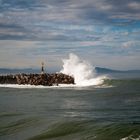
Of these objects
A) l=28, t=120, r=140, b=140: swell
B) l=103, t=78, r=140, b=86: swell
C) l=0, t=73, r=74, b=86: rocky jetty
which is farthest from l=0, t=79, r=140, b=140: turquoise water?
l=0, t=73, r=74, b=86: rocky jetty

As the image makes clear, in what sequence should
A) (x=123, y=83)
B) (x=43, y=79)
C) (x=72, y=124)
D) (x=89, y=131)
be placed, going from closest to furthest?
(x=89, y=131)
(x=72, y=124)
(x=123, y=83)
(x=43, y=79)

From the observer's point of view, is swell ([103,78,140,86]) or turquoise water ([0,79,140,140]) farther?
swell ([103,78,140,86])

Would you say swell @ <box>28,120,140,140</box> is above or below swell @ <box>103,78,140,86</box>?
above

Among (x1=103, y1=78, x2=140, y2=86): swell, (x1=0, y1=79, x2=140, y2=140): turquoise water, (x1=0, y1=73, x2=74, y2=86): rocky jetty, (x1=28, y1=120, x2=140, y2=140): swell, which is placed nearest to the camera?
(x1=28, y1=120, x2=140, y2=140): swell

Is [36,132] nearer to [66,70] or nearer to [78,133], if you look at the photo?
[78,133]

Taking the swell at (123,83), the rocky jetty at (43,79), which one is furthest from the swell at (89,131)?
the rocky jetty at (43,79)

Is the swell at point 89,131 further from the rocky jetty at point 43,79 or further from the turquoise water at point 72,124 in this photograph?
the rocky jetty at point 43,79

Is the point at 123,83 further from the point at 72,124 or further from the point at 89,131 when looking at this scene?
the point at 89,131

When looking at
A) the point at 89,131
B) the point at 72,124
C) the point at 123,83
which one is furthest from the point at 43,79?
the point at 89,131

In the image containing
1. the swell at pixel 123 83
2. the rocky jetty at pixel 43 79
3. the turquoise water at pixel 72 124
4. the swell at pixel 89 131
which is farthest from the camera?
the rocky jetty at pixel 43 79

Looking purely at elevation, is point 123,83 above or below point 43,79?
below

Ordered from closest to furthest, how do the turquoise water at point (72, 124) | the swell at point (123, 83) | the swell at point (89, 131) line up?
the swell at point (89, 131), the turquoise water at point (72, 124), the swell at point (123, 83)

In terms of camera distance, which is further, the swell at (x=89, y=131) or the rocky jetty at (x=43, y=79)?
the rocky jetty at (x=43, y=79)

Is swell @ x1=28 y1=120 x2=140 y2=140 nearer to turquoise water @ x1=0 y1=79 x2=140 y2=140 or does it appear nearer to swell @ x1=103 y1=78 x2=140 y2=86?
turquoise water @ x1=0 y1=79 x2=140 y2=140
